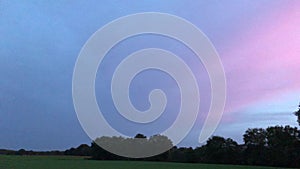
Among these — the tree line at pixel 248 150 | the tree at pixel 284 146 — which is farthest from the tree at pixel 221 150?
the tree at pixel 284 146

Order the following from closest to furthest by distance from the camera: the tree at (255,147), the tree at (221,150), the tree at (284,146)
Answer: the tree at (284,146) < the tree at (255,147) < the tree at (221,150)

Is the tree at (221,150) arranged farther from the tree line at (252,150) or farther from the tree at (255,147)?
the tree at (255,147)

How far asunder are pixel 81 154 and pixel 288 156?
68311 millimetres

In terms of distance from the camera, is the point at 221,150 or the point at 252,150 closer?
the point at 252,150

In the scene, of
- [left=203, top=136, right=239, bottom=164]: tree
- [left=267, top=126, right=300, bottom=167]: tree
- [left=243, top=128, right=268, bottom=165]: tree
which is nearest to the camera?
[left=267, top=126, right=300, bottom=167]: tree

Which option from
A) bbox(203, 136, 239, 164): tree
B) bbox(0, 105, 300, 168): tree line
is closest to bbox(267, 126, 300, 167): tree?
bbox(0, 105, 300, 168): tree line

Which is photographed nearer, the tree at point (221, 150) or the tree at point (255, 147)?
the tree at point (255, 147)

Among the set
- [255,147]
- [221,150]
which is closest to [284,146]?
[255,147]

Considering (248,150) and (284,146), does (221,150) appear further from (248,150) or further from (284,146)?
(284,146)

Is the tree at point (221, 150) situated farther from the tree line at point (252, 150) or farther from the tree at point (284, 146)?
the tree at point (284, 146)

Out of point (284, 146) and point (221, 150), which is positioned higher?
point (221, 150)

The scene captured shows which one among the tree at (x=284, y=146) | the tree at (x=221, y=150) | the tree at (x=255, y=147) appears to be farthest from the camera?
the tree at (x=221, y=150)

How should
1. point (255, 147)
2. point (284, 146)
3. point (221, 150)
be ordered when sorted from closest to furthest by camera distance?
point (284, 146)
point (255, 147)
point (221, 150)

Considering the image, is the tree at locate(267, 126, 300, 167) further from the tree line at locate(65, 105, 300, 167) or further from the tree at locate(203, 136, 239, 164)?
the tree at locate(203, 136, 239, 164)
